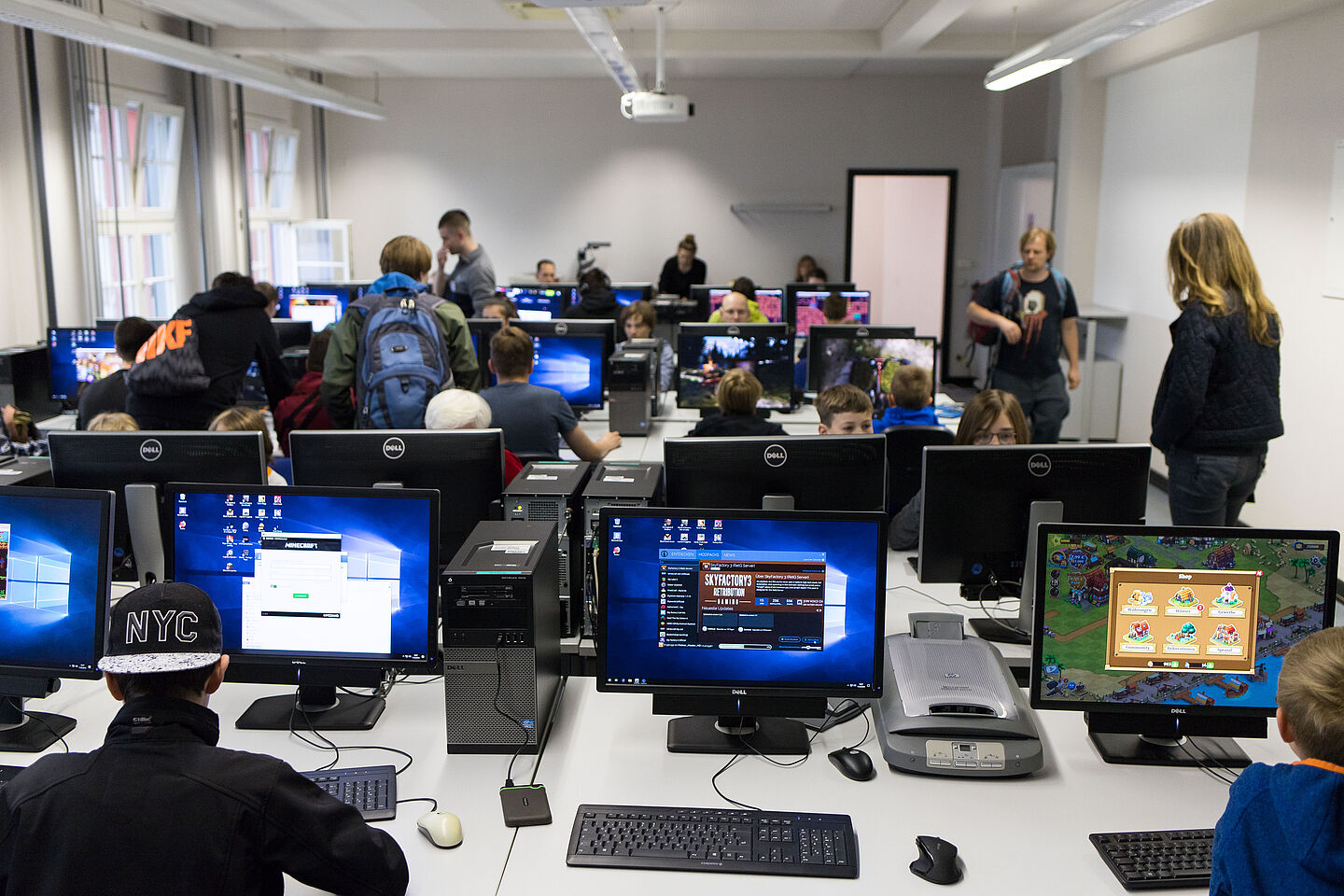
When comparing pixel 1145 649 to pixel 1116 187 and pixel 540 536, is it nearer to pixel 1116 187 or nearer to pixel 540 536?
pixel 540 536

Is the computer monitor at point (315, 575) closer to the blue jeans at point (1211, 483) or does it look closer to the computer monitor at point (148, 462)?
the computer monitor at point (148, 462)

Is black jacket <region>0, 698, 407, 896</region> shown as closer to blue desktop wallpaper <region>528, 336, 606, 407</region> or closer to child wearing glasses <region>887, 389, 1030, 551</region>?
child wearing glasses <region>887, 389, 1030, 551</region>

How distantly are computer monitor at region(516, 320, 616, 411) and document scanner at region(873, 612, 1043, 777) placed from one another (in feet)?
11.5

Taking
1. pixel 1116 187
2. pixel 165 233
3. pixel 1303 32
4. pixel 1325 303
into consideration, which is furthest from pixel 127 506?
pixel 1116 187

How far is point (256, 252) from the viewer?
10484 mm

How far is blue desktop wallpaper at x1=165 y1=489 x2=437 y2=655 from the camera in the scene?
88.1 inches

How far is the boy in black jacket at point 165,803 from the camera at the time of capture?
1425 millimetres

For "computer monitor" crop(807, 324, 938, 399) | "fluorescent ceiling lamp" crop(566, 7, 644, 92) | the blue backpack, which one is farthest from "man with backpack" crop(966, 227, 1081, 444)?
the blue backpack

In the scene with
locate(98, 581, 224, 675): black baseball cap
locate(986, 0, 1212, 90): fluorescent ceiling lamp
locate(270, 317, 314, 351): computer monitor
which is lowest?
locate(98, 581, 224, 675): black baseball cap

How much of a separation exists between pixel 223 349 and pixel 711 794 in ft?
12.2

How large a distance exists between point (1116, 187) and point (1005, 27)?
153cm

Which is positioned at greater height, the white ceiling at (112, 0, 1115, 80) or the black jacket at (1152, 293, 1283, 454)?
the white ceiling at (112, 0, 1115, 80)

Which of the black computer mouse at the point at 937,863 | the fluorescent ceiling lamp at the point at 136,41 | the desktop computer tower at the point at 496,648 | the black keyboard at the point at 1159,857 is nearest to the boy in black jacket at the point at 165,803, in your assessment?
the desktop computer tower at the point at 496,648

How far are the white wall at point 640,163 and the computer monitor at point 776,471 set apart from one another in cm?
951
